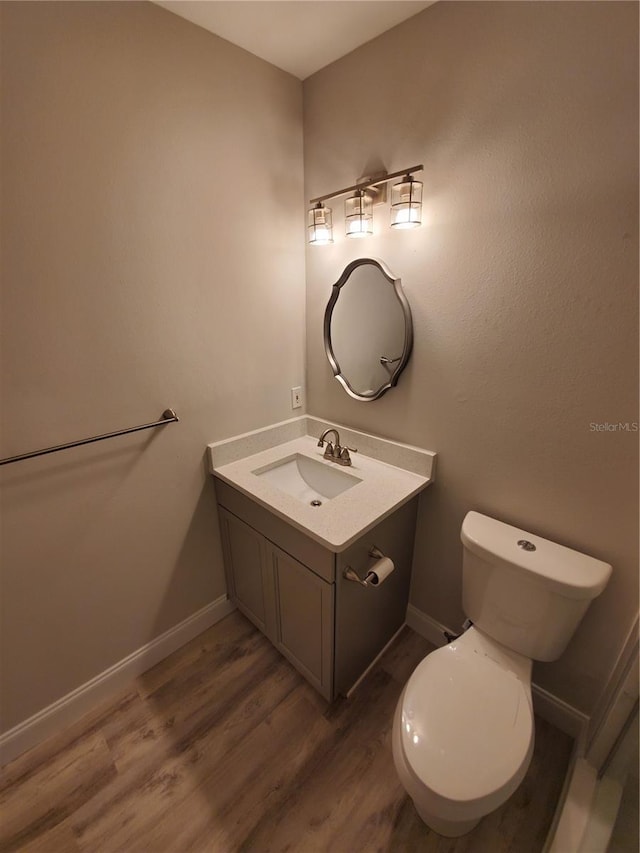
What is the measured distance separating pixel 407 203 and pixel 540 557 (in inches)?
48.7

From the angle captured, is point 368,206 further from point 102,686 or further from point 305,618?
point 102,686

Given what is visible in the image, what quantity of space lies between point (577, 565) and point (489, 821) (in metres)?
0.85

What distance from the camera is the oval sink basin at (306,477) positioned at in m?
1.59

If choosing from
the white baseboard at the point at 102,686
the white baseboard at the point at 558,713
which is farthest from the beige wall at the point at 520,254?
the white baseboard at the point at 102,686

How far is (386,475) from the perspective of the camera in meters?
1.51

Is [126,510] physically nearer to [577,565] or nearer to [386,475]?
[386,475]

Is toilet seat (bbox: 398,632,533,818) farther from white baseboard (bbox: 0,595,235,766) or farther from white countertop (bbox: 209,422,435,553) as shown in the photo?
white baseboard (bbox: 0,595,235,766)

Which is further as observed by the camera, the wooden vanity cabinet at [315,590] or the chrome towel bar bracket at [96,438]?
the wooden vanity cabinet at [315,590]

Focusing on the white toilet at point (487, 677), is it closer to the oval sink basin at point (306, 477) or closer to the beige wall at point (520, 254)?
the beige wall at point (520, 254)

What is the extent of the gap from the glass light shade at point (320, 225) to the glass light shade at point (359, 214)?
A: 11cm

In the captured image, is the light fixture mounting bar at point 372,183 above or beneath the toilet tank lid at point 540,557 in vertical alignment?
above

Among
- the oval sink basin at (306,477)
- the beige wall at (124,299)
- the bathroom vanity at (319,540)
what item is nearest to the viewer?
the beige wall at (124,299)

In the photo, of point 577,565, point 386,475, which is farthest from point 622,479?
point 386,475

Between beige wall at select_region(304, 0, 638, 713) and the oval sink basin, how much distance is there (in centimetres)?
36
